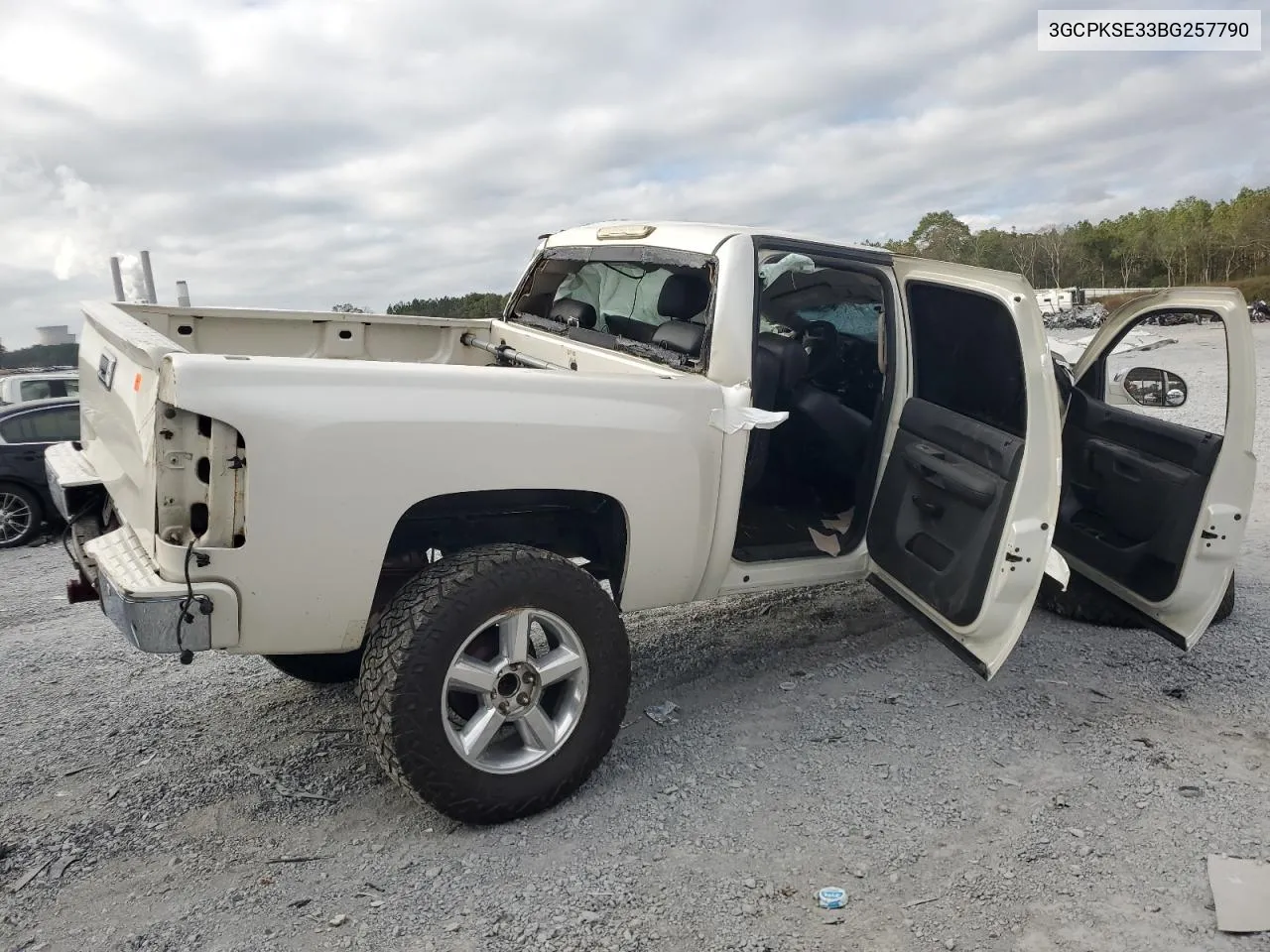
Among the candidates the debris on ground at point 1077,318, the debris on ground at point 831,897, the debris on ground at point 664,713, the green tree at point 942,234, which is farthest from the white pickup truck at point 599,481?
the green tree at point 942,234

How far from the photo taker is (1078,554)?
469cm

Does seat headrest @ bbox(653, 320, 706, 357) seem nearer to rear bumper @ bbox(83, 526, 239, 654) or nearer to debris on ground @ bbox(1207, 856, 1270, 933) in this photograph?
rear bumper @ bbox(83, 526, 239, 654)

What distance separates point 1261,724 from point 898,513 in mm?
1649

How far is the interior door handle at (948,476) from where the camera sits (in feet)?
11.7

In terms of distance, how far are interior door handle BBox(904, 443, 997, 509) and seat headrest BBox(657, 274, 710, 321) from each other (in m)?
1.07

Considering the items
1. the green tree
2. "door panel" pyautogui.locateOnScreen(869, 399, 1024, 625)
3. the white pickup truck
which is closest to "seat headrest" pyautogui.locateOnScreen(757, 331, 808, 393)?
the white pickup truck

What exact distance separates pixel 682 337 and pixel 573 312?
3.56ft

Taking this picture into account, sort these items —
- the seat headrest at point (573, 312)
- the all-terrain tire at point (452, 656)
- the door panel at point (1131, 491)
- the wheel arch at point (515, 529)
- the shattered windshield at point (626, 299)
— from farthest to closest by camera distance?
the seat headrest at point (573, 312) < the door panel at point (1131, 491) < the shattered windshield at point (626, 299) < the wheel arch at point (515, 529) < the all-terrain tire at point (452, 656)

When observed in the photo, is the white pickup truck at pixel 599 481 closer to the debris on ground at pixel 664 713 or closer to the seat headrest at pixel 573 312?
the seat headrest at pixel 573 312

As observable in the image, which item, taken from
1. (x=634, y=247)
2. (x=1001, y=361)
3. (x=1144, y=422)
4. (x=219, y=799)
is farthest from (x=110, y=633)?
(x=1144, y=422)

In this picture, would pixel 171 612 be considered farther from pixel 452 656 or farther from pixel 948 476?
pixel 948 476

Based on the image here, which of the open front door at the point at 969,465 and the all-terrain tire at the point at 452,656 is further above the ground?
the open front door at the point at 969,465

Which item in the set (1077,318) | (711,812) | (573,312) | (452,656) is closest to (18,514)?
(573,312)

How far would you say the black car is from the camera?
8.78 metres
